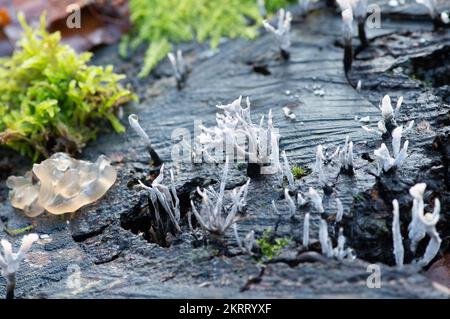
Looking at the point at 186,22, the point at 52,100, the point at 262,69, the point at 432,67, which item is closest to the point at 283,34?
the point at 262,69

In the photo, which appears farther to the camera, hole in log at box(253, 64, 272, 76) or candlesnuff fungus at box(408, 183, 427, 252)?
hole in log at box(253, 64, 272, 76)

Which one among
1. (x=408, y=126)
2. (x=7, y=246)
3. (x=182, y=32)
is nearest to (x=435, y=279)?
(x=408, y=126)

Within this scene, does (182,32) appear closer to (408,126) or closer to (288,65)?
(288,65)

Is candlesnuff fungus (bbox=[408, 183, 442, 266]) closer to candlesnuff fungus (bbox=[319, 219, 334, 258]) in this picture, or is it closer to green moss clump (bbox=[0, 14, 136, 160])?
candlesnuff fungus (bbox=[319, 219, 334, 258])

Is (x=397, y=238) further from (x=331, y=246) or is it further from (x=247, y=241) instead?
(x=247, y=241)

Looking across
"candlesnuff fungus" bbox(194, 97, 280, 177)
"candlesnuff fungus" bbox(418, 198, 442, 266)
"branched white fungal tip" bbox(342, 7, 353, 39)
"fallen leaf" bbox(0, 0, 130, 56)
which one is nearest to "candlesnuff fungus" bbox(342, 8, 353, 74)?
"branched white fungal tip" bbox(342, 7, 353, 39)

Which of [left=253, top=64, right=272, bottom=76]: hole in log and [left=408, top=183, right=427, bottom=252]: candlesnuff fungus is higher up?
[left=253, top=64, right=272, bottom=76]: hole in log
